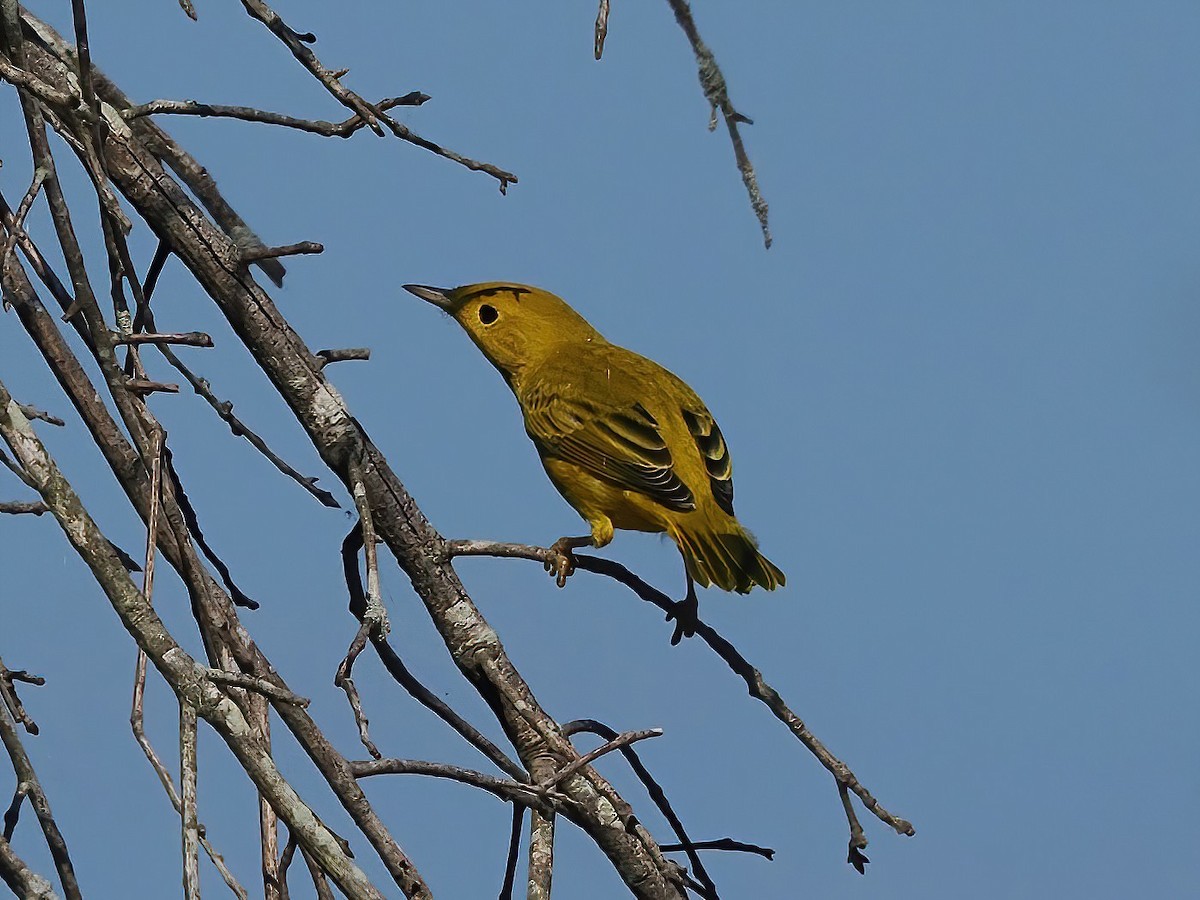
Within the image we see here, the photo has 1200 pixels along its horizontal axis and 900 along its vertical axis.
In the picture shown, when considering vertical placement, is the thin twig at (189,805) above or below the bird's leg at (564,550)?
below

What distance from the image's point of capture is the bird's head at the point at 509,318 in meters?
6.66

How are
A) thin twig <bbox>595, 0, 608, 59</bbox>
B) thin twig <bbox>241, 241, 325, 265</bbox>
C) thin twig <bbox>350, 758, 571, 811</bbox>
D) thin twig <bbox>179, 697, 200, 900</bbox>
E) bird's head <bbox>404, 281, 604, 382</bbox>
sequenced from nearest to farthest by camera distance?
thin twig <bbox>179, 697, 200, 900</bbox> < thin twig <bbox>595, 0, 608, 59</bbox> < thin twig <bbox>350, 758, 571, 811</bbox> < thin twig <bbox>241, 241, 325, 265</bbox> < bird's head <bbox>404, 281, 604, 382</bbox>

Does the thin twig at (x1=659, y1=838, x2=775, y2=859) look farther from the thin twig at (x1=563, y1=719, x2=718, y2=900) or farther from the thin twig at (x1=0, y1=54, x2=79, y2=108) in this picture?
the thin twig at (x1=0, y1=54, x2=79, y2=108)

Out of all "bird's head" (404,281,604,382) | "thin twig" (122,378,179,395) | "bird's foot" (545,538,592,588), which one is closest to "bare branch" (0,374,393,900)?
"thin twig" (122,378,179,395)

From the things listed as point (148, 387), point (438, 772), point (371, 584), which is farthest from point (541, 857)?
point (148, 387)

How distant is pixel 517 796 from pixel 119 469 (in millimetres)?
1200

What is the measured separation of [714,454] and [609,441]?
0.40 metres

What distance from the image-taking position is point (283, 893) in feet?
10.9

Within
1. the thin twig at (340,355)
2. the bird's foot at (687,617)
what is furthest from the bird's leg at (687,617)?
the thin twig at (340,355)

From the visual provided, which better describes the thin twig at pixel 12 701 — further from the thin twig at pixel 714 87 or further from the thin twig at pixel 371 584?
the thin twig at pixel 714 87

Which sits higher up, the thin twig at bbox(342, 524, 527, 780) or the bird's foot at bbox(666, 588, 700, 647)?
the bird's foot at bbox(666, 588, 700, 647)

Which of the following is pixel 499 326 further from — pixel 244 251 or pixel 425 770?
pixel 425 770

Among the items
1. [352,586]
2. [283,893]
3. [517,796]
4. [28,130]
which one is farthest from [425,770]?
[28,130]

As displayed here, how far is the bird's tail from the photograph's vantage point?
16.9ft
